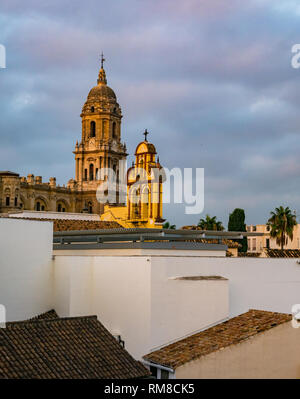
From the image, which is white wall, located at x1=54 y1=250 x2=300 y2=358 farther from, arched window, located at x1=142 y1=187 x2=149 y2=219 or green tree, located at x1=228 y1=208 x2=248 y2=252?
green tree, located at x1=228 y1=208 x2=248 y2=252

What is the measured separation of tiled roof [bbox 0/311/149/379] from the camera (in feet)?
40.8

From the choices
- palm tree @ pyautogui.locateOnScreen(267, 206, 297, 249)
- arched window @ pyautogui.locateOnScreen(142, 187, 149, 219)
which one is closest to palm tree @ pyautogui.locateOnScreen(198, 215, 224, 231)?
palm tree @ pyautogui.locateOnScreen(267, 206, 297, 249)

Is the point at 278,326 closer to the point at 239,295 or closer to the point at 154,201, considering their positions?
the point at 239,295

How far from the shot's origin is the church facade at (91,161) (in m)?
87.1

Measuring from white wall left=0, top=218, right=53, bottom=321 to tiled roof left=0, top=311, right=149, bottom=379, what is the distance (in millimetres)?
4140

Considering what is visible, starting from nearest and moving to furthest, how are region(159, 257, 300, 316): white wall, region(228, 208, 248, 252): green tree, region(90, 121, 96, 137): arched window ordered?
region(159, 257, 300, 316): white wall < region(228, 208, 248, 252): green tree < region(90, 121, 96, 137): arched window

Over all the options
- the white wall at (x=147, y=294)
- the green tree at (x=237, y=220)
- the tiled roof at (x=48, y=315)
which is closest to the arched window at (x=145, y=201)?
the white wall at (x=147, y=294)

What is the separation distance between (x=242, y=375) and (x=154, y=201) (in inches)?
478

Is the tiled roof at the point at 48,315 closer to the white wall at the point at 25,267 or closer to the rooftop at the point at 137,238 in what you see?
the white wall at the point at 25,267

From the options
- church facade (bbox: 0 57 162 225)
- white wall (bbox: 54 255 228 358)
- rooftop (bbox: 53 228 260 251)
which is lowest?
white wall (bbox: 54 255 228 358)

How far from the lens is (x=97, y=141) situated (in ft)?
302

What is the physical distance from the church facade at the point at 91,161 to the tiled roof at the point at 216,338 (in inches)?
2730

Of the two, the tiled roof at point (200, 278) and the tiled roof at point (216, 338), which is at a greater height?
the tiled roof at point (200, 278)
